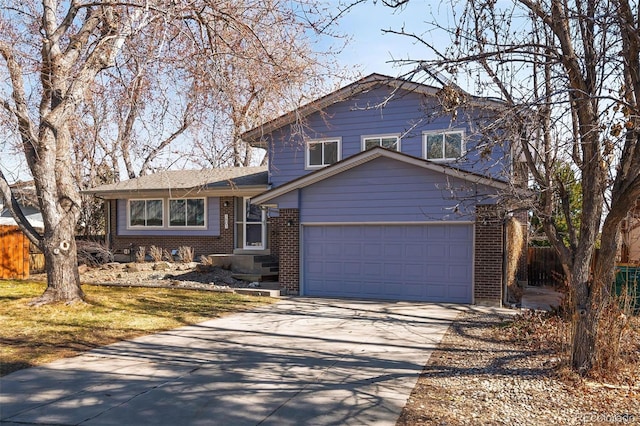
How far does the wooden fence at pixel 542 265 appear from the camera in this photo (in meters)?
19.2

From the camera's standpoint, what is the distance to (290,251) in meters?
14.6

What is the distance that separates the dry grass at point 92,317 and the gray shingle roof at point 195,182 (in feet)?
17.8

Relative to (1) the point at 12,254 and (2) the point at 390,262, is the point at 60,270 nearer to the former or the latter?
(2) the point at 390,262

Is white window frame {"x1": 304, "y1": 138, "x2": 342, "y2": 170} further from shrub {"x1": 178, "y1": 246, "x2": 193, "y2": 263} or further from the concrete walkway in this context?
the concrete walkway

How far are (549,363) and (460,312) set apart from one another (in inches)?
184

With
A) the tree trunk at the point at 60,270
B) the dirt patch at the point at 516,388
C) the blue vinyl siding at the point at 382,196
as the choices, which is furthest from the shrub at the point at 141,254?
the dirt patch at the point at 516,388

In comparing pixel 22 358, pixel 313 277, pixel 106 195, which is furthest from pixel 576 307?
pixel 106 195

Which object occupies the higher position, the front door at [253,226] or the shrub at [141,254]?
the front door at [253,226]

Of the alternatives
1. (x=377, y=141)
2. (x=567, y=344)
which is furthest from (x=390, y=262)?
(x=567, y=344)

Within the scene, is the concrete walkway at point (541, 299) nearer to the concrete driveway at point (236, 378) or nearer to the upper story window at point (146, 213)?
the concrete driveway at point (236, 378)

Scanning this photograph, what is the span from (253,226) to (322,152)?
4267 millimetres

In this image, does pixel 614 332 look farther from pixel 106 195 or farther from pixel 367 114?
pixel 106 195

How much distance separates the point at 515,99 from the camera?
777 centimetres

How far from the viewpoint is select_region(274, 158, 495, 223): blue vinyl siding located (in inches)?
507
